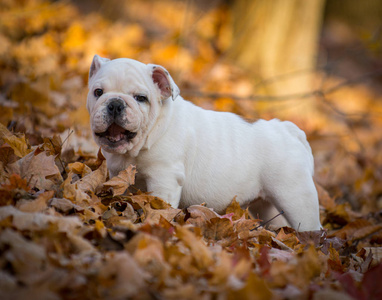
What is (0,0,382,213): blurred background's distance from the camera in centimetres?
558

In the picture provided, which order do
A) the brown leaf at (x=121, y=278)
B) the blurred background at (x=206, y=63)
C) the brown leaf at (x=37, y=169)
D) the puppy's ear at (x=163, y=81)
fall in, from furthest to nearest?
1. the blurred background at (x=206, y=63)
2. the puppy's ear at (x=163, y=81)
3. the brown leaf at (x=37, y=169)
4. the brown leaf at (x=121, y=278)

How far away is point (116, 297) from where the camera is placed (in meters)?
1.70

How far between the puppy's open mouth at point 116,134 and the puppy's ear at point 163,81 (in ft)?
1.42

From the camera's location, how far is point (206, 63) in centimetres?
940

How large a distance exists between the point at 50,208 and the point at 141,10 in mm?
9460

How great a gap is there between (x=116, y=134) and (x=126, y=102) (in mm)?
262

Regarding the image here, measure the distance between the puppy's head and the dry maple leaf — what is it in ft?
A: 0.56

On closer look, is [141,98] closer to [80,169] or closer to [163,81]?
[163,81]

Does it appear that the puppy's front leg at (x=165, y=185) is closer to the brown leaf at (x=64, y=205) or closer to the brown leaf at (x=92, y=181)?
the brown leaf at (x=92, y=181)

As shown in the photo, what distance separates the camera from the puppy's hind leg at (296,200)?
365cm

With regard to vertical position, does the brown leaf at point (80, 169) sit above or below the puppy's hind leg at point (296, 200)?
above

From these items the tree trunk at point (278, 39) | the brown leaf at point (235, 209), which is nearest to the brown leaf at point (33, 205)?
the brown leaf at point (235, 209)

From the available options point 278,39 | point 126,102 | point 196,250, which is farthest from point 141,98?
point 278,39

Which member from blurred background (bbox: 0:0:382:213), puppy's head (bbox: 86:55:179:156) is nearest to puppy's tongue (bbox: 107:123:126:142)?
puppy's head (bbox: 86:55:179:156)
